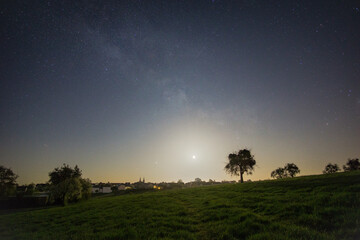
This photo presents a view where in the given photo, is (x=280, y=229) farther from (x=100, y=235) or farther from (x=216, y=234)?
(x=100, y=235)

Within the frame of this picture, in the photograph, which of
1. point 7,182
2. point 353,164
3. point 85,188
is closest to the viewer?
point 85,188

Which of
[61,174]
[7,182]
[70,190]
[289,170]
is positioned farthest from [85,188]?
[289,170]

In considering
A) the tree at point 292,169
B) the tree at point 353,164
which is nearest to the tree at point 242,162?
the tree at point 292,169

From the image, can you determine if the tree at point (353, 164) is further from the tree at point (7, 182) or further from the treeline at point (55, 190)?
the tree at point (7, 182)

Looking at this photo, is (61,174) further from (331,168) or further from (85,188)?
(331,168)

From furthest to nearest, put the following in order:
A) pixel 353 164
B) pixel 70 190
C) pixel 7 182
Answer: pixel 353 164 → pixel 7 182 → pixel 70 190

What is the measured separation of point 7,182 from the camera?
63.7 meters

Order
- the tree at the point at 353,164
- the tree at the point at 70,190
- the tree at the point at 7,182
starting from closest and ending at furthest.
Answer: the tree at the point at 70,190 → the tree at the point at 7,182 → the tree at the point at 353,164

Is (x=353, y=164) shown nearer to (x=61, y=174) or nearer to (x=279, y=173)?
(x=279, y=173)

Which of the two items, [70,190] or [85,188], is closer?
[70,190]

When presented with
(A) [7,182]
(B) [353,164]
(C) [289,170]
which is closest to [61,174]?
(A) [7,182]

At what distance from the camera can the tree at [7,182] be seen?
→ 60.8 m

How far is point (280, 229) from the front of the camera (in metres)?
7.07

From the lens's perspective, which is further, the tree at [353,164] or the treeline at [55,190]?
the tree at [353,164]
